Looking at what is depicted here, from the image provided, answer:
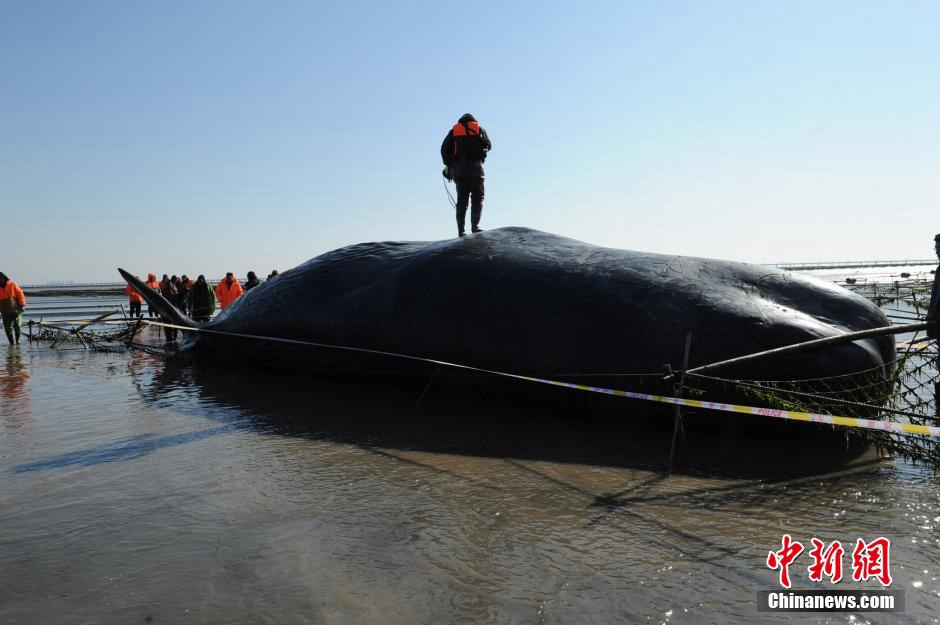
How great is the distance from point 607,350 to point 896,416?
2488mm

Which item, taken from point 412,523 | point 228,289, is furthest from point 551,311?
point 228,289

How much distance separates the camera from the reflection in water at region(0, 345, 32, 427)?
20.1 ft

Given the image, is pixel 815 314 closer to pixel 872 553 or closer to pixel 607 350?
pixel 607 350

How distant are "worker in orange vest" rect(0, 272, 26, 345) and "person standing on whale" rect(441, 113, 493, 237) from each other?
11.2m

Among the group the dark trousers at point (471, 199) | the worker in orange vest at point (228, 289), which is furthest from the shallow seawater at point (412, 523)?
the worker in orange vest at point (228, 289)

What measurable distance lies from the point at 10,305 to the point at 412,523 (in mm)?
14607

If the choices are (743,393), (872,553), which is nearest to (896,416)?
(743,393)

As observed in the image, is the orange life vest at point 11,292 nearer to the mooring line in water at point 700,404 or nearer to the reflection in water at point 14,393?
the reflection in water at point 14,393

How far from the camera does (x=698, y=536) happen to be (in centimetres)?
316

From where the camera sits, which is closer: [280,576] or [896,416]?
[280,576]

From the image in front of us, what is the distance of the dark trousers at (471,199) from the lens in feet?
28.8

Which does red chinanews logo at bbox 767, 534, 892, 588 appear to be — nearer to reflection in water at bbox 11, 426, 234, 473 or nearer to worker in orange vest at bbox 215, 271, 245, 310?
reflection in water at bbox 11, 426, 234, 473

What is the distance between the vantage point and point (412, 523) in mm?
3357

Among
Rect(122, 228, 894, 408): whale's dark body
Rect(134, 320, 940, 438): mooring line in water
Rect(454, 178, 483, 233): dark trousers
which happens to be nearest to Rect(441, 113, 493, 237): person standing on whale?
Rect(454, 178, 483, 233): dark trousers
